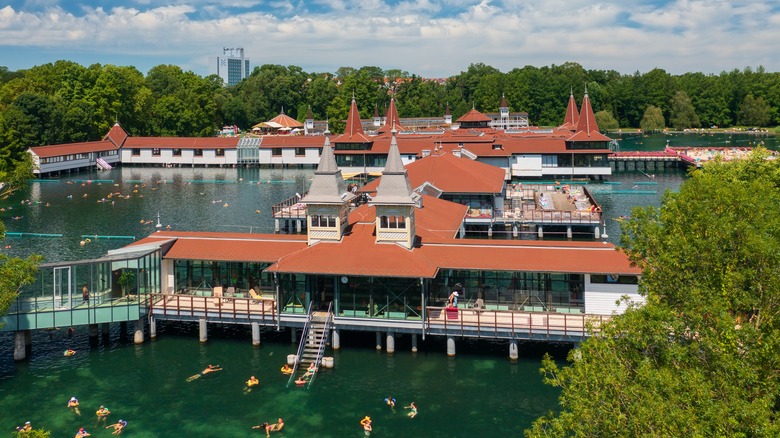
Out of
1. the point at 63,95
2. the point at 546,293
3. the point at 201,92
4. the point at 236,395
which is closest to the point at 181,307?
the point at 236,395

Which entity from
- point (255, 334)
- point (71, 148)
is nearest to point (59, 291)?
A: point (255, 334)

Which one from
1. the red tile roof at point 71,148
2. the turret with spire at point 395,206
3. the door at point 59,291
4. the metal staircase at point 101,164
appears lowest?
the door at point 59,291

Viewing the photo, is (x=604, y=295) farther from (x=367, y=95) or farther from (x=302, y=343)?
(x=367, y=95)

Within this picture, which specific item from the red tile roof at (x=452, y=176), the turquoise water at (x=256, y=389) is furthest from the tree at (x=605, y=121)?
the turquoise water at (x=256, y=389)

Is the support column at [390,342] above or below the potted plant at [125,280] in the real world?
below

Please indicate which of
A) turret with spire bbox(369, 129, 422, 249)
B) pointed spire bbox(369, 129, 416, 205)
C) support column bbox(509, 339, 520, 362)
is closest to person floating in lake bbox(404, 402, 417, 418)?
support column bbox(509, 339, 520, 362)

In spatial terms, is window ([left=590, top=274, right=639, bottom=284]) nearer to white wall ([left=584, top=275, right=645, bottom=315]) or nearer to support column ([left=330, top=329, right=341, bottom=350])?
white wall ([left=584, top=275, right=645, bottom=315])

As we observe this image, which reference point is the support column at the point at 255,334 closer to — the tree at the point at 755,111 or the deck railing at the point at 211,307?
A: the deck railing at the point at 211,307
